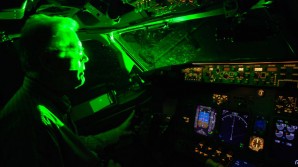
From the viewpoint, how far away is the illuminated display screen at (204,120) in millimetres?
2316

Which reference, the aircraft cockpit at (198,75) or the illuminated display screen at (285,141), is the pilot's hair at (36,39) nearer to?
the aircraft cockpit at (198,75)

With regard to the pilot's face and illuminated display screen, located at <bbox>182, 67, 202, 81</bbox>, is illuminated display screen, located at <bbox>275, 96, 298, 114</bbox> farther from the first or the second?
the pilot's face

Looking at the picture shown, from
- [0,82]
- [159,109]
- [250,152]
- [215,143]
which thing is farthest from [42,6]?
[250,152]

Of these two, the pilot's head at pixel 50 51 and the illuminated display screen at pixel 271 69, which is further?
the illuminated display screen at pixel 271 69

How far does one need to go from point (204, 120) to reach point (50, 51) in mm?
1603

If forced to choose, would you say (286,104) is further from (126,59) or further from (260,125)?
(126,59)

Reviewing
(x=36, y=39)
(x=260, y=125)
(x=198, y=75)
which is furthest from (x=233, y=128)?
(x=36, y=39)

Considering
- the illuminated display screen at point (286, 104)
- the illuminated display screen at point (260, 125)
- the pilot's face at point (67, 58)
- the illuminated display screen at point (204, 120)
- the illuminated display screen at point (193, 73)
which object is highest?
the pilot's face at point (67, 58)

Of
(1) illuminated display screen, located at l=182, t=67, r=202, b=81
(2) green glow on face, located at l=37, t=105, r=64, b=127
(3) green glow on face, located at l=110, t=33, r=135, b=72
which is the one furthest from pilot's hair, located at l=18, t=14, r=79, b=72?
(3) green glow on face, located at l=110, t=33, r=135, b=72

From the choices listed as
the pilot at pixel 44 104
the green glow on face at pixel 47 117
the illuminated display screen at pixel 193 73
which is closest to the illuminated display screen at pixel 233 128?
the illuminated display screen at pixel 193 73

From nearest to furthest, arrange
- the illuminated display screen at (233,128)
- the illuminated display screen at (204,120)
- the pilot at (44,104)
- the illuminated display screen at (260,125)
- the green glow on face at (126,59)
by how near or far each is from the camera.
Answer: the pilot at (44,104)
the illuminated display screen at (260,125)
the illuminated display screen at (233,128)
the illuminated display screen at (204,120)
the green glow on face at (126,59)

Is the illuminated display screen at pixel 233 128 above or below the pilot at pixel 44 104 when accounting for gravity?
below

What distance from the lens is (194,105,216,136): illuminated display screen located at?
2.32 meters

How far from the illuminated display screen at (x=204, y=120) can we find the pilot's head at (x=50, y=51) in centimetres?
141
